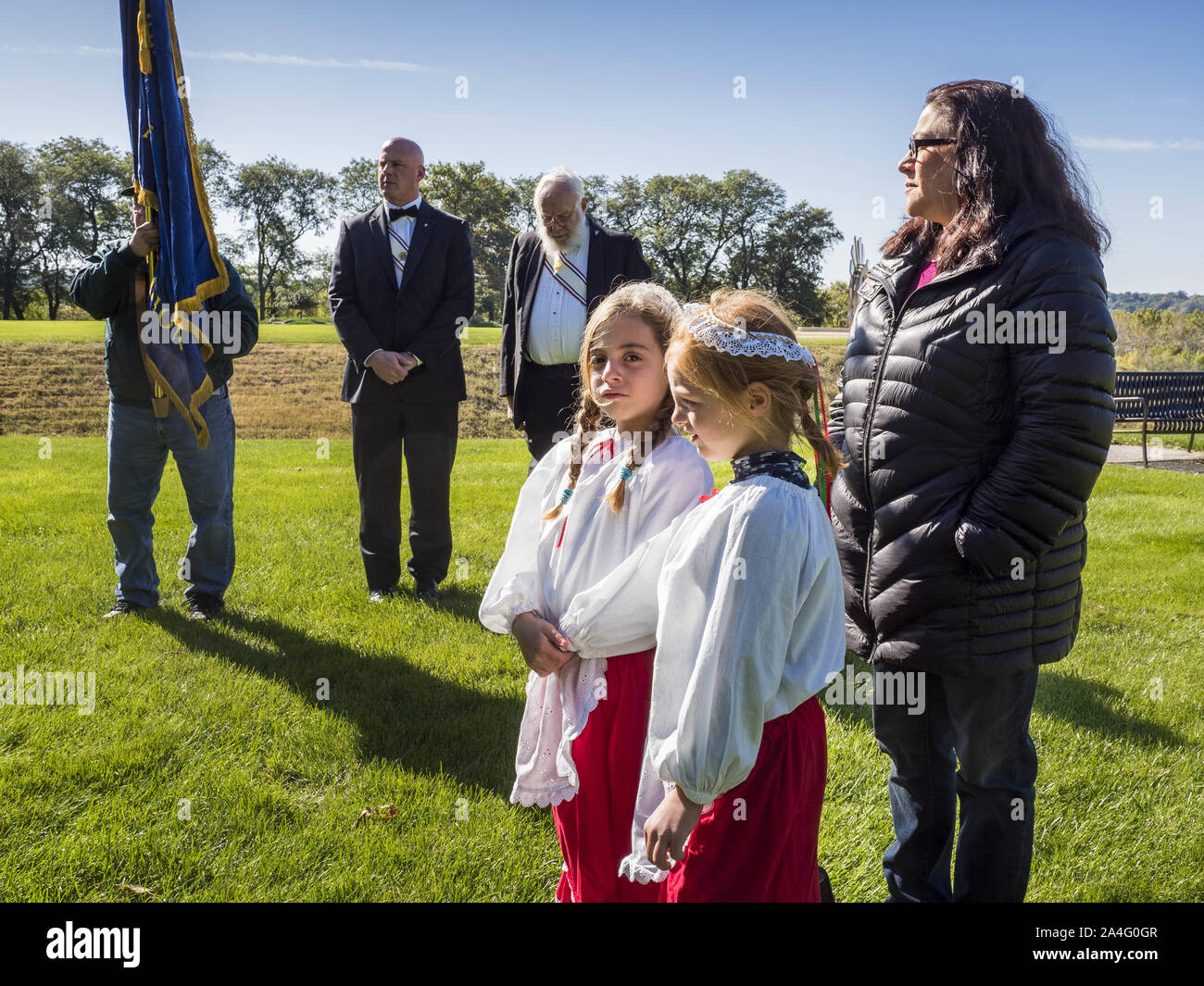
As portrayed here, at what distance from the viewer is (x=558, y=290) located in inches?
210

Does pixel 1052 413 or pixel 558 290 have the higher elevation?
pixel 558 290

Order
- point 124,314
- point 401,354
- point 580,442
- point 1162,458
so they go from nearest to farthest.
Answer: point 580,442 < point 124,314 < point 401,354 < point 1162,458

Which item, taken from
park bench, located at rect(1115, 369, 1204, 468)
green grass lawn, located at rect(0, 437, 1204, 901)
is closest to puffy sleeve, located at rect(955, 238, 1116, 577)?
green grass lawn, located at rect(0, 437, 1204, 901)

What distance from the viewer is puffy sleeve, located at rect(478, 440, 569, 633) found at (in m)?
2.37

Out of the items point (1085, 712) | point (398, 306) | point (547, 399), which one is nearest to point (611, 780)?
point (1085, 712)

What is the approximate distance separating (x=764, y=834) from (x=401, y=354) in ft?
15.0

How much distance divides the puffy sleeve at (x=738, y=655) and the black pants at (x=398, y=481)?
4.37m

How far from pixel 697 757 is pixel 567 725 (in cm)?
71

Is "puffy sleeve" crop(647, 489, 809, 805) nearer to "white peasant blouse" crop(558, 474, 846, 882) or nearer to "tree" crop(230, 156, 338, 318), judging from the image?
"white peasant blouse" crop(558, 474, 846, 882)

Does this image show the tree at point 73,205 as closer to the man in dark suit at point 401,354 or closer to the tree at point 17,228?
the tree at point 17,228

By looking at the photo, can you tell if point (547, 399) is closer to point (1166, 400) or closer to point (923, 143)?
point (923, 143)

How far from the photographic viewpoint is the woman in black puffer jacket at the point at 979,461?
2.15 metres

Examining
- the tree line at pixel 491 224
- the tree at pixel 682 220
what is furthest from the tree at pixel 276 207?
the tree at pixel 682 220
